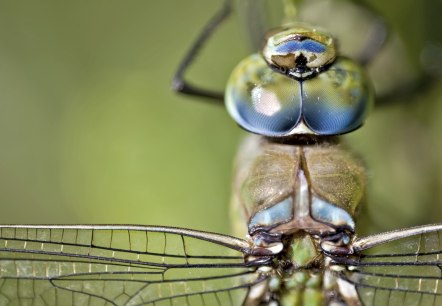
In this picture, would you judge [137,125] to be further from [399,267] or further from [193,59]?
[399,267]

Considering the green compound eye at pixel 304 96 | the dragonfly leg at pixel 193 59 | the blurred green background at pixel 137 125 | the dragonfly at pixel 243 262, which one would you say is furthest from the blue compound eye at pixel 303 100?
the dragonfly leg at pixel 193 59

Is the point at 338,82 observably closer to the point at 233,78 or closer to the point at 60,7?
the point at 233,78

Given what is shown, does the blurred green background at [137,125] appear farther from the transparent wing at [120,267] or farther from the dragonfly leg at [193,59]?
the transparent wing at [120,267]

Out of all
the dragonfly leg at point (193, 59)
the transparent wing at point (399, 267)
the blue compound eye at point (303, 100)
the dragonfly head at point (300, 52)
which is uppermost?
the dragonfly leg at point (193, 59)

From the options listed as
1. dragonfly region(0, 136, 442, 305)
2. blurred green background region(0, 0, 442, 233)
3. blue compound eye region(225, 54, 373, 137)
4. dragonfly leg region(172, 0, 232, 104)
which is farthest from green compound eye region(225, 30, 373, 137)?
dragonfly leg region(172, 0, 232, 104)

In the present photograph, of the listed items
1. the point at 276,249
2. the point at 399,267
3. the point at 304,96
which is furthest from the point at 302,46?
the point at 399,267

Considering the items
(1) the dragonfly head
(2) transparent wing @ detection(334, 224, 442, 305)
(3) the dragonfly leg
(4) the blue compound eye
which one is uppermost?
(3) the dragonfly leg

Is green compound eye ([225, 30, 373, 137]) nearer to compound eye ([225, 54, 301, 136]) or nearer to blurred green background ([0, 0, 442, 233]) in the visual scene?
compound eye ([225, 54, 301, 136])
